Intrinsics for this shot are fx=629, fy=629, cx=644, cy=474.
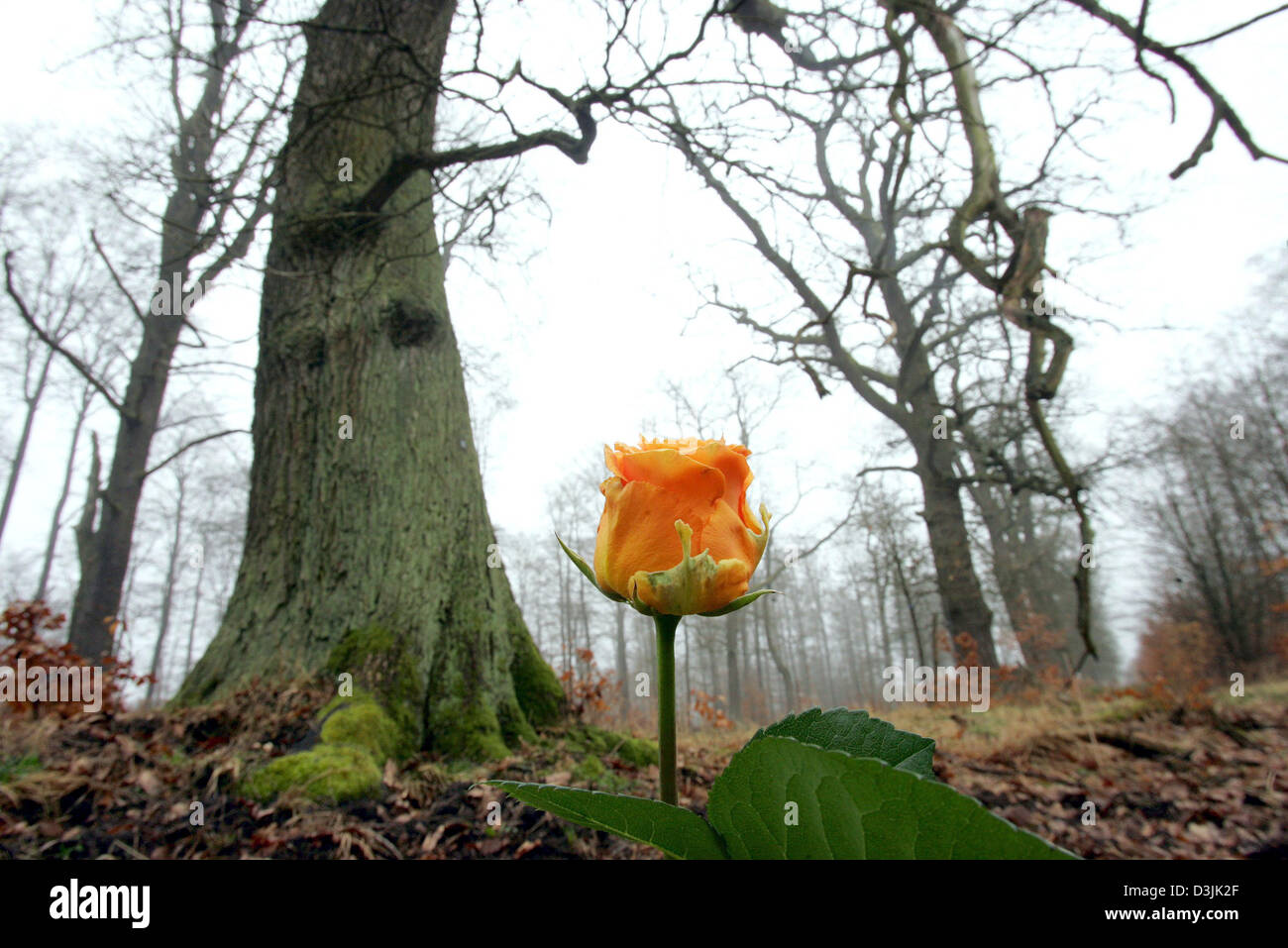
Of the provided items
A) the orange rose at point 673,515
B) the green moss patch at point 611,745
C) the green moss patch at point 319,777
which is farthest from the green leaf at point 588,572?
the green moss patch at point 611,745

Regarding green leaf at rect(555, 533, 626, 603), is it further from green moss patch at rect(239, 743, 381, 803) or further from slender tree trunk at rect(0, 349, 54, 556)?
slender tree trunk at rect(0, 349, 54, 556)

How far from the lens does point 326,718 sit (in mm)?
2475

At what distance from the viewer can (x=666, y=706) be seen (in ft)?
1.19

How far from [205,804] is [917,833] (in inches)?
102

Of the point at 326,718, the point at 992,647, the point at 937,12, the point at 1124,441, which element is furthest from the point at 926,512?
the point at 326,718

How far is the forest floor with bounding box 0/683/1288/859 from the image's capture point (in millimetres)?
1899

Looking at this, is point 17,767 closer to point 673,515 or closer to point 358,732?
point 358,732

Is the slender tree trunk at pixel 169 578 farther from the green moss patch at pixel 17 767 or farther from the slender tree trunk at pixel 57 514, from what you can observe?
the green moss patch at pixel 17 767

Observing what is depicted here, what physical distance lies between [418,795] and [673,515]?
2.30 meters

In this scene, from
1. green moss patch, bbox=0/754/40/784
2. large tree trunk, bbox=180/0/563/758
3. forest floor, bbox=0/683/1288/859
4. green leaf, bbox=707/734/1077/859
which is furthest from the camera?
large tree trunk, bbox=180/0/563/758

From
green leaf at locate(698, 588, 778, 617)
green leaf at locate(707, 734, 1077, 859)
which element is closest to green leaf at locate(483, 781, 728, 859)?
green leaf at locate(707, 734, 1077, 859)

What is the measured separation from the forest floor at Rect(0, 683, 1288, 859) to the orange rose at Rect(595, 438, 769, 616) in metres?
1.80

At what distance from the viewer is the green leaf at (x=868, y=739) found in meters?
0.33
